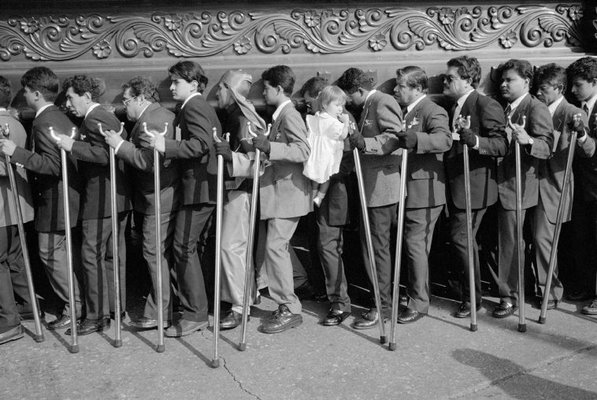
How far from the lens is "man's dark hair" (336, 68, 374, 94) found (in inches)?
213

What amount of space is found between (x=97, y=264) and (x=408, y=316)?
7.75 feet

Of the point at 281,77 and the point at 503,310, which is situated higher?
the point at 281,77

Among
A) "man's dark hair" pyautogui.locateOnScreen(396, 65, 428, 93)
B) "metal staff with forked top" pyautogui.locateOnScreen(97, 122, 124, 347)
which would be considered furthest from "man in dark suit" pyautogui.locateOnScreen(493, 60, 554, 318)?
"metal staff with forked top" pyautogui.locateOnScreen(97, 122, 124, 347)

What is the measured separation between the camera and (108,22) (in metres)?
6.01

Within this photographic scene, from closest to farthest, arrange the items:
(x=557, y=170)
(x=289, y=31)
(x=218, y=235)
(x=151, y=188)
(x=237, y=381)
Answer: (x=237, y=381)
(x=218, y=235)
(x=151, y=188)
(x=557, y=170)
(x=289, y=31)

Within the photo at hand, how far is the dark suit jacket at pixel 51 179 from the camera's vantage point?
5.11 meters

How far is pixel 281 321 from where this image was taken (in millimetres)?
5262

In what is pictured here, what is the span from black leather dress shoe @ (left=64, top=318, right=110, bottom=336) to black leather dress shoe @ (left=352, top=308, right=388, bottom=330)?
1.85 metres


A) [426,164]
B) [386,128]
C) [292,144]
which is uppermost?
[386,128]

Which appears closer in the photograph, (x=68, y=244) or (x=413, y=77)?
(x=68, y=244)

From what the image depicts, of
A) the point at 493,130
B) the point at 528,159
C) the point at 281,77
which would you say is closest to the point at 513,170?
the point at 528,159

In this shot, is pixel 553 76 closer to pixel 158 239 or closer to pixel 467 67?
pixel 467 67

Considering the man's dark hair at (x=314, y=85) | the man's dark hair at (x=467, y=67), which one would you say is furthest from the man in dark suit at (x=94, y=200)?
the man's dark hair at (x=467, y=67)

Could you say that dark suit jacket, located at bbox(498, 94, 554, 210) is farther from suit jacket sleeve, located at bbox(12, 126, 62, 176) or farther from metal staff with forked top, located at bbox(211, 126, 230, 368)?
suit jacket sleeve, located at bbox(12, 126, 62, 176)
